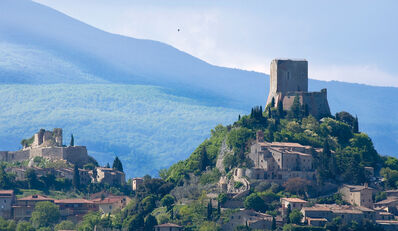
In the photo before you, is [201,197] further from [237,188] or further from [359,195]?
[359,195]

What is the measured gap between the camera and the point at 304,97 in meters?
140

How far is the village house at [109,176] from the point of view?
14088 centimetres

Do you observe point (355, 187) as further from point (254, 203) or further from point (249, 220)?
point (249, 220)

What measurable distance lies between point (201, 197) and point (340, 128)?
79.6ft

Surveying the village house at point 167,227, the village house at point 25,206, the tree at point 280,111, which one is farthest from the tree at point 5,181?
the tree at point 280,111

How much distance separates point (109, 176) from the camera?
141500 mm

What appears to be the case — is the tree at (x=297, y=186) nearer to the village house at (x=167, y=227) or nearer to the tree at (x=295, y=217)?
the tree at (x=295, y=217)

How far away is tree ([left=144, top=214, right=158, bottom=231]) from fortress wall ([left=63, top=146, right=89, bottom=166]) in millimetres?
30761

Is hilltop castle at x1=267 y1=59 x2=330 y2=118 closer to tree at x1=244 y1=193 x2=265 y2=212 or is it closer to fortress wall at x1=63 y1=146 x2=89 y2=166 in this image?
fortress wall at x1=63 y1=146 x2=89 y2=166

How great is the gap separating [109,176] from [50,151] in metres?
9.37

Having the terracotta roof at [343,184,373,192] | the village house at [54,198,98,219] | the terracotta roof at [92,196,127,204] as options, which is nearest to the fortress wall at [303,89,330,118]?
the terracotta roof at [343,184,373,192]

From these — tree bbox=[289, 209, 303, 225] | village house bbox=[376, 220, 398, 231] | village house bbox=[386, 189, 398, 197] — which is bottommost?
village house bbox=[376, 220, 398, 231]

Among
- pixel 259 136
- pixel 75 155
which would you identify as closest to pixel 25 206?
pixel 75 155

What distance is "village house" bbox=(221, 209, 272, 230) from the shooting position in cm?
11288
